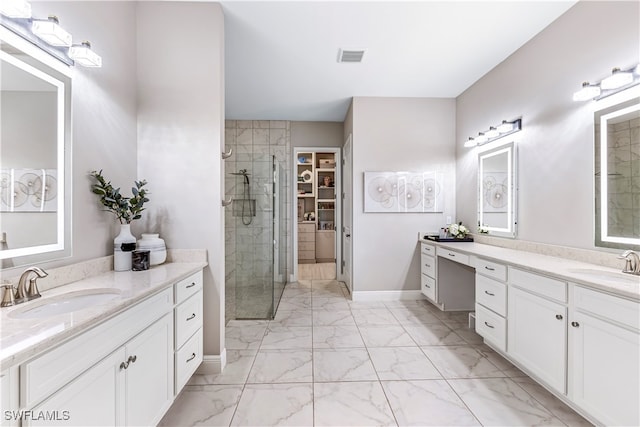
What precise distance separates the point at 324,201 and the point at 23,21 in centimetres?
551

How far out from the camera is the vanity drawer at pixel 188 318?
62.1 inches

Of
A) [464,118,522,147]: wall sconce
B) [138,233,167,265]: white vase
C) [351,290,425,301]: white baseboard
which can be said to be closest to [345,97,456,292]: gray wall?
[351,290,425,301]: white baseboard

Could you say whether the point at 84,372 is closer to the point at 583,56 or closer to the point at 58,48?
the point at 58,48

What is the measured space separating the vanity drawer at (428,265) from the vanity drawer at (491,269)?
85cm

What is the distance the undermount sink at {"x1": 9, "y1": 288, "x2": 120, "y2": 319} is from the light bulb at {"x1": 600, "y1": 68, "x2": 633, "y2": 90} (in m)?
2.95

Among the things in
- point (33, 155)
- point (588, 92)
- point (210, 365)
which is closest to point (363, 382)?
point (210, 365)

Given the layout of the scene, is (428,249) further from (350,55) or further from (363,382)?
(350,55)

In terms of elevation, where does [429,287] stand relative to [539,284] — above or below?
below

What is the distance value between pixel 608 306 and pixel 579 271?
0.45 meters

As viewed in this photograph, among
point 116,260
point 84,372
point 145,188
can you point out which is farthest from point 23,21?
point 84,372

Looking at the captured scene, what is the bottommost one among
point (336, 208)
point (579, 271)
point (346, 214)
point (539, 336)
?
point (539, 336)

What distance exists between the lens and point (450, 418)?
156cm

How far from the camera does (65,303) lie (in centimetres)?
122

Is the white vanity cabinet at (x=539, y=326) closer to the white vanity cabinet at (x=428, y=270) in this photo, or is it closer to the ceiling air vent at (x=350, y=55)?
the white vanity cabinet at (x=428, y=270)
